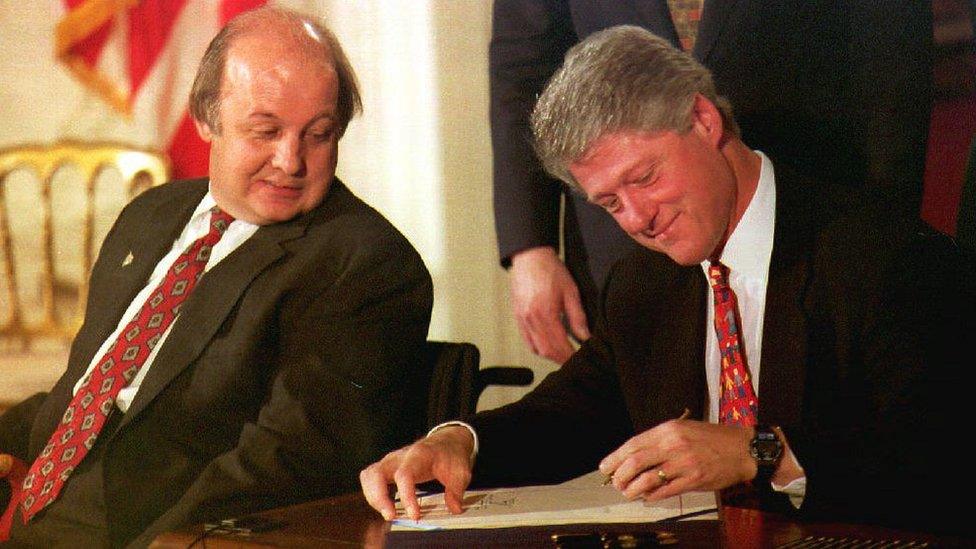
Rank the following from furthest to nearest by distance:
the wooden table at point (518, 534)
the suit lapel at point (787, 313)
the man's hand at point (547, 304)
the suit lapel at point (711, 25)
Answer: the man's hand at point (547, 304) < the suit lapel at point (711, 25) < the suit lapel at point (787, 313) < the wooden table at point (518, 534)

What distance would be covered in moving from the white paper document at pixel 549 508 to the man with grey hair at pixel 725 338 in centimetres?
2

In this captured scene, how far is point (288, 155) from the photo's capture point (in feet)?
7.07

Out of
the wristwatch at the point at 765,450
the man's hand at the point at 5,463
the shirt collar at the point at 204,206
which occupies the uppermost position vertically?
the shirt collar at the point at 204,206

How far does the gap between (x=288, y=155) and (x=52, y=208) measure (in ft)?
3.10

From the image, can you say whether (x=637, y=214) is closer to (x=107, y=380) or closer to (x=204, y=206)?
(x=204, y=206)

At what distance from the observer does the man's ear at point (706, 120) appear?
170 cm

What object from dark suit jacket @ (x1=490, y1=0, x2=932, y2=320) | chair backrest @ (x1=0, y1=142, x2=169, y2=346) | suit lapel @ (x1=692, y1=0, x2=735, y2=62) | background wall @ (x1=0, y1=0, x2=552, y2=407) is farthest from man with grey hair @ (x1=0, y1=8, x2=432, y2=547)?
suit lapel @ (x1=692, y1=0, x2=735, y2=62)

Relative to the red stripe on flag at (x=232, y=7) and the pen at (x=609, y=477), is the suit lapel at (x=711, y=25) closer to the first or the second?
the pen at (x=609, y=477)

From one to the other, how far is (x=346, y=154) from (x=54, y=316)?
907mm

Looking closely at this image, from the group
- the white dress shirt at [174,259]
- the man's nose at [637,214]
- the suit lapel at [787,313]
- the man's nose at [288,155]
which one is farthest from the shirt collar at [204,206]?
the suit lapel at [787,313]

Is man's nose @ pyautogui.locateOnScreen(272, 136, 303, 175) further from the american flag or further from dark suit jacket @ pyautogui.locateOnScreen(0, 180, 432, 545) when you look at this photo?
the american flag

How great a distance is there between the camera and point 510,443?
5.80ft

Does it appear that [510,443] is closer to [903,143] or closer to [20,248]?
[903,143]

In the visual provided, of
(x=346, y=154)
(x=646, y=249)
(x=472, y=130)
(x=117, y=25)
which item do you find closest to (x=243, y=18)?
(x=346, y=154)
